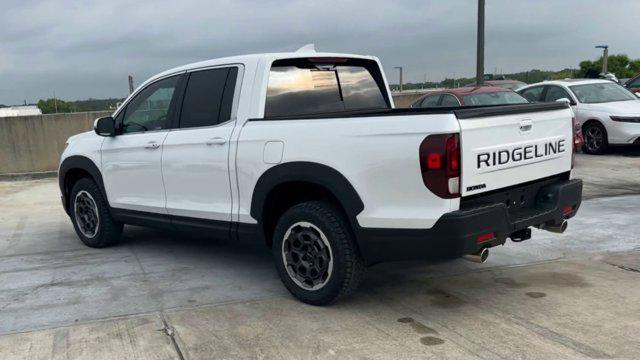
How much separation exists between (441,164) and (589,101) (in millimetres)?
10124

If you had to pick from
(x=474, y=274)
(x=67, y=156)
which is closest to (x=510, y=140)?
(x=474, y=274)

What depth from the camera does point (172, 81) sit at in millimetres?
5367

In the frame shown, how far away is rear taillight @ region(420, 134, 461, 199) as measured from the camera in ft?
11.1

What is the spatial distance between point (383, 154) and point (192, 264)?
2.62m

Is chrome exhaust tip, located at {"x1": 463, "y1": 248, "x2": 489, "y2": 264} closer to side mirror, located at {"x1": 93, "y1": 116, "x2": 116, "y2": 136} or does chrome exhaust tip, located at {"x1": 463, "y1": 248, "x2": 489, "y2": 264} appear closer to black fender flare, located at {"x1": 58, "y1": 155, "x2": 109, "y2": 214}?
side mirror, located at {"x1": 93, "y1": 116, "x2": 116, "y2": 136}

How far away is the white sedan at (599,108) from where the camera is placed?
37.5ft

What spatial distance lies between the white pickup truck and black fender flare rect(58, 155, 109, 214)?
8 cm

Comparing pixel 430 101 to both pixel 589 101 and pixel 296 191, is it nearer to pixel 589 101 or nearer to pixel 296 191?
pixel 589 101

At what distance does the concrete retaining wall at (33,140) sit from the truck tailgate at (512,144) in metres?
10.9

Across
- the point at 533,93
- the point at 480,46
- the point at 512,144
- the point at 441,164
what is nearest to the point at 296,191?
the point at 441,164

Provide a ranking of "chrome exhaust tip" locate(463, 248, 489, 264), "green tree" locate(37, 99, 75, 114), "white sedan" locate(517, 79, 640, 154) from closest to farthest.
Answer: "chrome exhaust tip" locate(463, 248, 489, 264)
"white sedan" locate(517, 79, 640, 154)
"green tree" locate(37, 99, 75, 114)

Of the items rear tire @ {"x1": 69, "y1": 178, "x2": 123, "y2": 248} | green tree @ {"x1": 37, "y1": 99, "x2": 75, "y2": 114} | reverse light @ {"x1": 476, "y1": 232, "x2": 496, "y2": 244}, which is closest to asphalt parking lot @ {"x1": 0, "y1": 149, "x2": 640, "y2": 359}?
rear tire @ {"x1": 69, "y1": 178, "x2": 123, "y2": 248}

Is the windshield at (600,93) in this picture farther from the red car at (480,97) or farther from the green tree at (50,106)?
the green tree at (50,106)

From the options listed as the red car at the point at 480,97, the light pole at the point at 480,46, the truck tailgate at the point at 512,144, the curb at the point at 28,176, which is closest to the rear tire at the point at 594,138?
the red car at the point at 480,97
